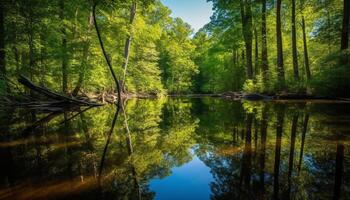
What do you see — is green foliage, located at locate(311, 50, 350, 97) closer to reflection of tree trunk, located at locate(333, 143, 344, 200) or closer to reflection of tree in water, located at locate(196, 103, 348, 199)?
reflection of tree in water, located at locate(196, 103, 348, 199)

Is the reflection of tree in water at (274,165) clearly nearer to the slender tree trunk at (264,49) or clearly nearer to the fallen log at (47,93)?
the fallen log at (47,93)

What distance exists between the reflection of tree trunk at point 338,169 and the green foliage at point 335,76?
753cm

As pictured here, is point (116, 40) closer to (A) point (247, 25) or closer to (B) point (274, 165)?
(A) point (247, 25)

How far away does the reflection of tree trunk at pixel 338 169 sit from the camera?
2.13 metres

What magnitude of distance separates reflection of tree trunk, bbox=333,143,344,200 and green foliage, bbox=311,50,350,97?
24.7 ft

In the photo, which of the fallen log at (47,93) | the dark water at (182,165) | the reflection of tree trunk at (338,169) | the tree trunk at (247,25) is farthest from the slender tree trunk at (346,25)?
the fallen log at (47,93)

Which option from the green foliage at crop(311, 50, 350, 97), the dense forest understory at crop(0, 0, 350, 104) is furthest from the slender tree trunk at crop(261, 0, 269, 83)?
the green foliage at crop(311, 50, 350, 97)

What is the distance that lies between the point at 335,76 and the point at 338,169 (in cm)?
877

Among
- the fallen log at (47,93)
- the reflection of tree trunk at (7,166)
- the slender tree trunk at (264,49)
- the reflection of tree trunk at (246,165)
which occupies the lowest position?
the reflection of tree trunk at (7,166)

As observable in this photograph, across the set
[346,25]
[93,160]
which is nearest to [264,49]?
[346,25]

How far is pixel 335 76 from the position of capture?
9617 millimetres

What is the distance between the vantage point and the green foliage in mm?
9367

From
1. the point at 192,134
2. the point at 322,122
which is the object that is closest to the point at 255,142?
the point at 192,134

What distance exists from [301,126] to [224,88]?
22.9 metres
